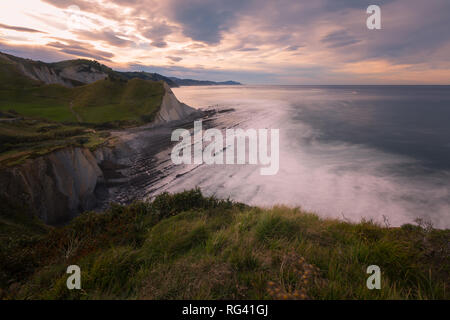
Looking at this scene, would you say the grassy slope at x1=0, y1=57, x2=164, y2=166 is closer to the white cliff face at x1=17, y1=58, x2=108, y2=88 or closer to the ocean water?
the white cliff face at x1=17, y1=58, x2=108, y2=88

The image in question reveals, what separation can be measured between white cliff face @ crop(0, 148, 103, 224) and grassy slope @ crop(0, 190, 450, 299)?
935cm

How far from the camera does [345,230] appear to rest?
5.73 metres

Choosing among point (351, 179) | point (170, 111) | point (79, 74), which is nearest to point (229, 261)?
point (351, 179)

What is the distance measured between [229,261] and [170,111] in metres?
57.9

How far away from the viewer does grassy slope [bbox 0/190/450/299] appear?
10.5ft

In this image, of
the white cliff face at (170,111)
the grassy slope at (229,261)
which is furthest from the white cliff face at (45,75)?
the grassy slope at (229,261)

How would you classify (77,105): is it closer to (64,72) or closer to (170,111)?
(170,111)

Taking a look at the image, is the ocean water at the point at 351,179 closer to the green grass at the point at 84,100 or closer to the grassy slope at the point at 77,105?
the grassy slope at the point at 77,105

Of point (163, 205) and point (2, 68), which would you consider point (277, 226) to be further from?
point (2, 68)

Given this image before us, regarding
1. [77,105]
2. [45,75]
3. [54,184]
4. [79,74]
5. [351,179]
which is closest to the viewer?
[54,184]

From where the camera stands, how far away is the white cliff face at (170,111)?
52.0 m

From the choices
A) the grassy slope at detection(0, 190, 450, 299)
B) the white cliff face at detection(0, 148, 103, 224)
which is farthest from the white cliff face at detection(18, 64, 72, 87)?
the grassy slope at detection(0, 190, 450, 299)

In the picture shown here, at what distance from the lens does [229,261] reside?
3.92 metres
